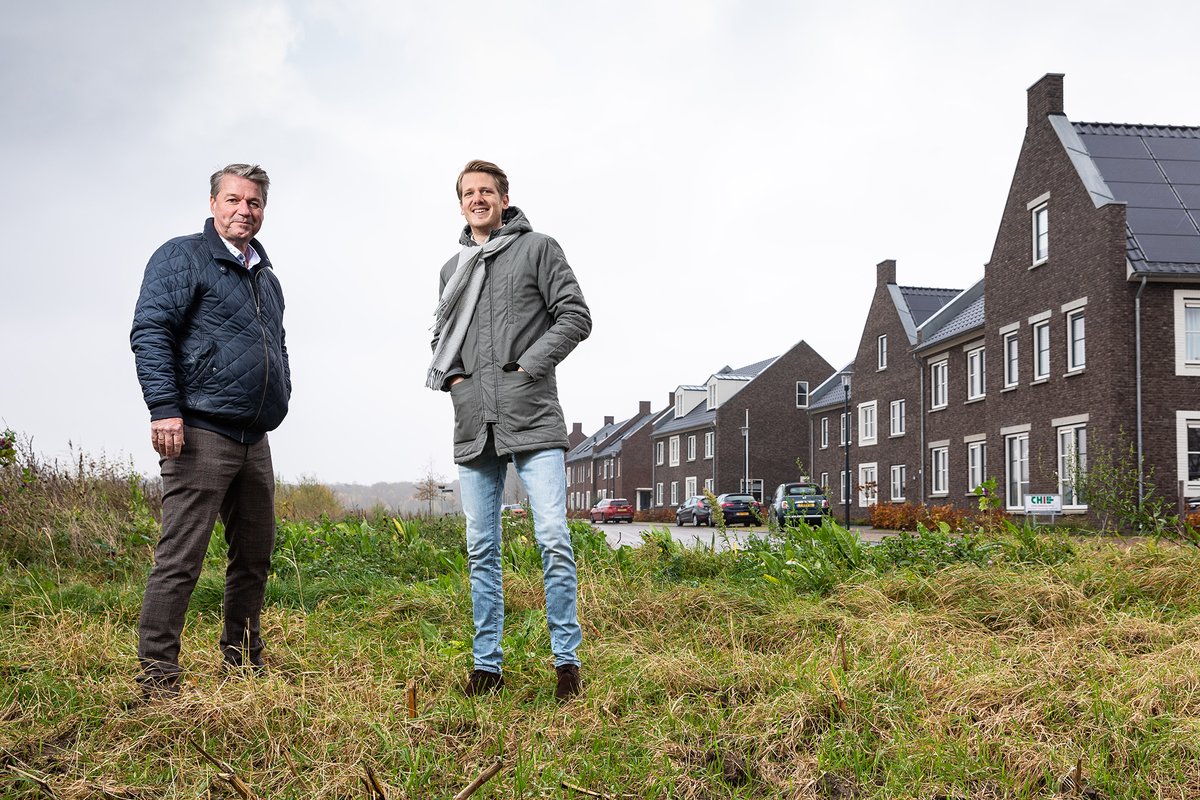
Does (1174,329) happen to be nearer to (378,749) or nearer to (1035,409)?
(1035,409)

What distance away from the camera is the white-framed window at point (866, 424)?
36.2 meters

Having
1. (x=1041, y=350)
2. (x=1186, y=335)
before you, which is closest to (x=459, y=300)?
(x=1186, y=335)

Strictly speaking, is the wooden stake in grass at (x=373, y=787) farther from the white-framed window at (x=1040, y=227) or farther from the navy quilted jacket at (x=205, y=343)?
the white-framed window at (x=1040, y=227)

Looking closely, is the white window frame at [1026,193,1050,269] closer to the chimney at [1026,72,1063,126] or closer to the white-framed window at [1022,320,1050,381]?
the white-framed window at [1022,320,1050,381]

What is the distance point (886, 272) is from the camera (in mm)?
36438

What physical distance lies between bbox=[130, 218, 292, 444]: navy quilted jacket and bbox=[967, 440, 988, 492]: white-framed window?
87.4 ft

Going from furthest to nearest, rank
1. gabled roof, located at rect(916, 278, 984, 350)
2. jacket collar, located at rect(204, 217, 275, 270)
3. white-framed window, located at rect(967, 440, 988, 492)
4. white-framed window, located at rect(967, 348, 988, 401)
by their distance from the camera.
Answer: gabled roof, located at rect(916, 278, 984, 350) → white-framed window, located at rect(967, 348, 988, 401) → white-framed window, located at rect(967, 440, 988, 492) → jacket collar, located at rect(204, 217, 275, 270)

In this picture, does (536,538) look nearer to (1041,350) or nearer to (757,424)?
(1041,350)

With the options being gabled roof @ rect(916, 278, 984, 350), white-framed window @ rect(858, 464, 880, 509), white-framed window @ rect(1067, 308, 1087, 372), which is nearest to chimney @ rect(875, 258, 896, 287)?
gabled roof @ rect(916, 278, 984, 350)

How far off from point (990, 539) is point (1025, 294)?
773 inches

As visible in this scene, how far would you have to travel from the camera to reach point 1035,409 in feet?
80.9

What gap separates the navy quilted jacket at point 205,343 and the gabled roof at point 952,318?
91.6 ft

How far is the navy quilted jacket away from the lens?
3.77m

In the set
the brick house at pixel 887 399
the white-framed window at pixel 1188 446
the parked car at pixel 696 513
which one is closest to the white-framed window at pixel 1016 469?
the white-framed window at pixel 1188 446
